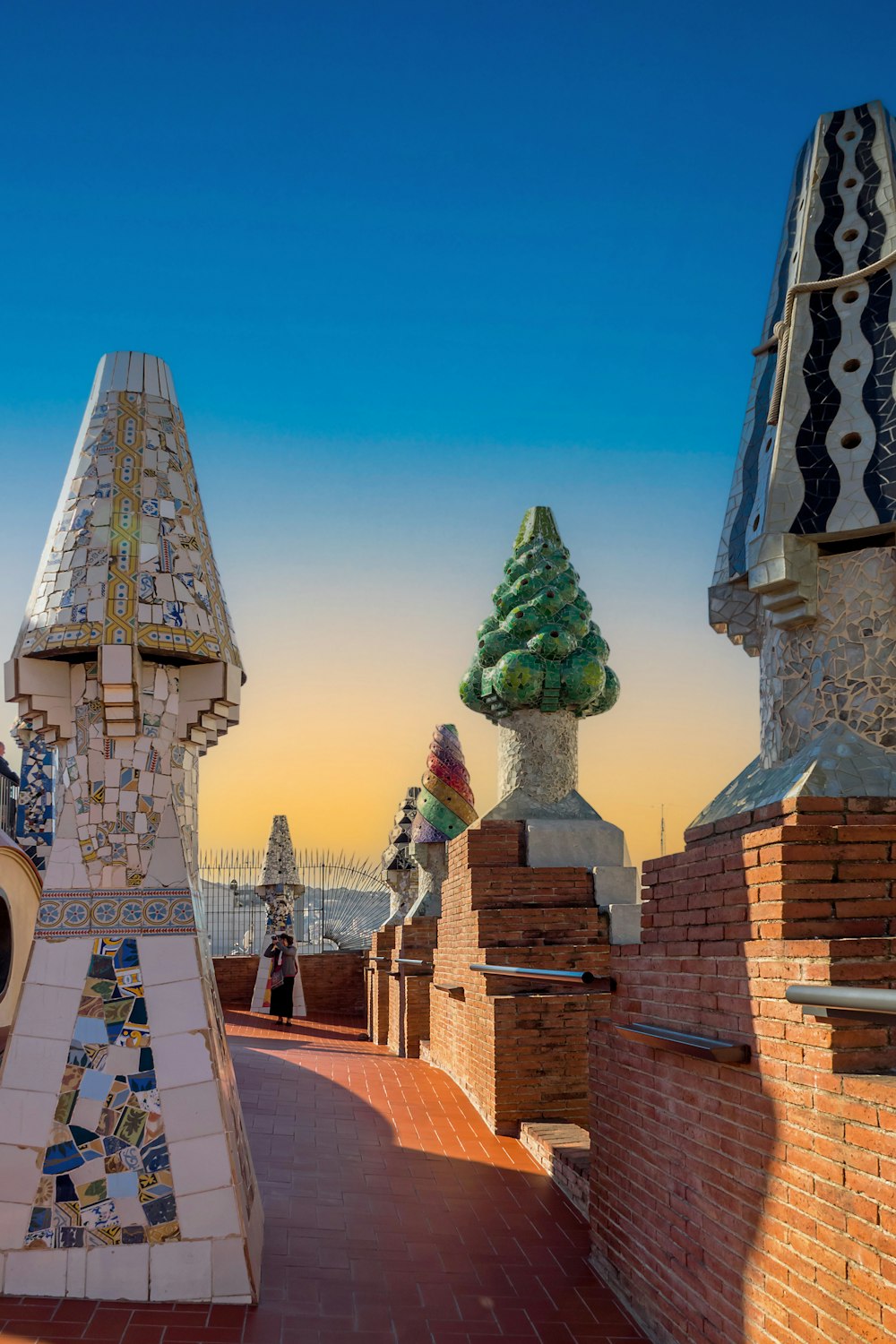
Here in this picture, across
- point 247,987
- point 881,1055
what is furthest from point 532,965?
point 247,987

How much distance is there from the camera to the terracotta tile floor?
14.7ft

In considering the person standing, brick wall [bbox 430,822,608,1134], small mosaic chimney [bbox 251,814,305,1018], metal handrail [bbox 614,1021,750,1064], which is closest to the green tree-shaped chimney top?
brick wall [bbox 430,822,608,1134]

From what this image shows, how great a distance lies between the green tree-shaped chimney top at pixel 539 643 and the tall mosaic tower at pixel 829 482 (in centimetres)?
561

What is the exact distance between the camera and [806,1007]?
3348mm

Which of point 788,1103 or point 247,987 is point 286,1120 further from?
point 247,987

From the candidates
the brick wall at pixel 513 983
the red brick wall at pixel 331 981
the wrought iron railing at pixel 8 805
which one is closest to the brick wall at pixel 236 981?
the red brick wall at pixel 331 981

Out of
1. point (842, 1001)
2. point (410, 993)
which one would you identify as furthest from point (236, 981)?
point (842, 1001)

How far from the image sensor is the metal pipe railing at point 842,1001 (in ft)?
9.37

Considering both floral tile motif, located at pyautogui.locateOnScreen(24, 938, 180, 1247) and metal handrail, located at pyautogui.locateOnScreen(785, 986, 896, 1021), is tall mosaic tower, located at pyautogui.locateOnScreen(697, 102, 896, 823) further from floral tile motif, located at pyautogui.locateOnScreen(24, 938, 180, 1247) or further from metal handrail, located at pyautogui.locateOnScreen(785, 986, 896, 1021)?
floral tile motif, located at pyautogui.locateOnScreen(24, 938, 180, 1247)

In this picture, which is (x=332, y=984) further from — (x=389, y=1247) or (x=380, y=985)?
(x=389, y=1247)

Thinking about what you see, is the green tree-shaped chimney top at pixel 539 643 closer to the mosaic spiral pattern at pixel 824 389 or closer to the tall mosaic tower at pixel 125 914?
the mosaic spiral pattern at pixel 824 389

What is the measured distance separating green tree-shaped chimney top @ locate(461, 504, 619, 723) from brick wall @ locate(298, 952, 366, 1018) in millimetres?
9396

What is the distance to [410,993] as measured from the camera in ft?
42.3

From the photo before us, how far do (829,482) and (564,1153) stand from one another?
13.2 feet
